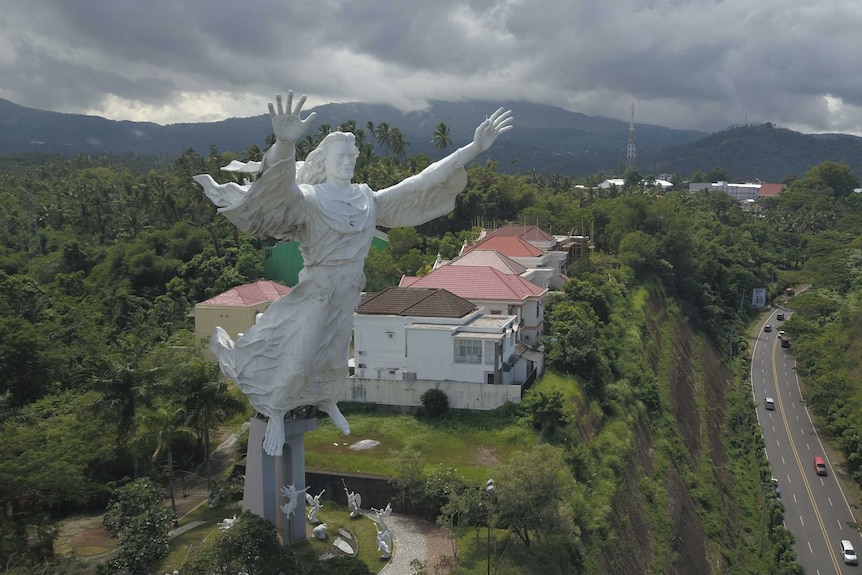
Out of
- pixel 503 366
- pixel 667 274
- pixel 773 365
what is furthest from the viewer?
pixel 667 274

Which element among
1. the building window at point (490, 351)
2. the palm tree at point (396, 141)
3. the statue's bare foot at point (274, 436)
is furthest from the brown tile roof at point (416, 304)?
the palm tree at point (396, 141)

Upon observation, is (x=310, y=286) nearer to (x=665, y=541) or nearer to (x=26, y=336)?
(x=26, y=336)

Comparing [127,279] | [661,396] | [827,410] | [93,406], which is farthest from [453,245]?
[93,406]

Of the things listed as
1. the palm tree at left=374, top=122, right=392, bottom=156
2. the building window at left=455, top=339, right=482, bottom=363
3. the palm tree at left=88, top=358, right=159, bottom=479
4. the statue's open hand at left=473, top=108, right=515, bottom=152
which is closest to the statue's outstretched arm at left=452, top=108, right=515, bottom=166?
the statue's open hand at left=473, top=108, right=515, bottom=152

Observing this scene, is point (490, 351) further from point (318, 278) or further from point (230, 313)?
point (318, 278)

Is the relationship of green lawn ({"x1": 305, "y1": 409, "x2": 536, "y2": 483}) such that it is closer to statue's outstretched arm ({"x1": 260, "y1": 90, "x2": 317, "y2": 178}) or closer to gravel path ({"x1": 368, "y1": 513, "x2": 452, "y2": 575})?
gravel path ({"x1": 368, "y1": 513, "x2": 452, "y2": 575})

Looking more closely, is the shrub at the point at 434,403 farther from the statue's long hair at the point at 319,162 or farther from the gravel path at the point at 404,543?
the statue's long hair at the point at 319,162

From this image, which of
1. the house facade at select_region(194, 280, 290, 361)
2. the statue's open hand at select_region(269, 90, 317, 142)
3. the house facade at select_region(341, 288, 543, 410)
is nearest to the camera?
the statue's open hand at select_region(269, 90, 317, 142)
